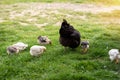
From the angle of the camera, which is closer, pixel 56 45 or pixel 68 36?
pixel 68 36

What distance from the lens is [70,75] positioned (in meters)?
7.05

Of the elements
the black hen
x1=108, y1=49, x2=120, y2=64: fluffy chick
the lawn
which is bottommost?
the lawn

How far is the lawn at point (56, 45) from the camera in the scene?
24.0ft

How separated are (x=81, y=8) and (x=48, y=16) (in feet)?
7.58

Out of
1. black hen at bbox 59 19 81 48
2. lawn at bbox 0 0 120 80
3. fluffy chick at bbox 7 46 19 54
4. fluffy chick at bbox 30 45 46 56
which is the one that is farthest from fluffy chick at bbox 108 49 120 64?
fluffy chick at bbox 7 46 19 54

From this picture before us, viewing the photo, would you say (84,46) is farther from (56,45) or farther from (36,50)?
(36,50)

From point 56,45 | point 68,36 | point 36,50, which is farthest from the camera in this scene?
point 56,45

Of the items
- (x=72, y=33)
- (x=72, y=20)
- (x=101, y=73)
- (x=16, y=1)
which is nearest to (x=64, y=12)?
(x=72, y=20)

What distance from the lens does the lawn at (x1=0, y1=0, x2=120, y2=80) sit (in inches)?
288

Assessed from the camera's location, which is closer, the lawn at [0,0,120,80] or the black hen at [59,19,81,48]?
the lawn at [0,0,120,80]

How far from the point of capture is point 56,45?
30.4 feet

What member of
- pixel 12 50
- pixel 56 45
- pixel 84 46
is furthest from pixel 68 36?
pixel 12 50

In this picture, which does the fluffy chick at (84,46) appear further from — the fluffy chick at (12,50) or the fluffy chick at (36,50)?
the fluffy chick at (12,50)

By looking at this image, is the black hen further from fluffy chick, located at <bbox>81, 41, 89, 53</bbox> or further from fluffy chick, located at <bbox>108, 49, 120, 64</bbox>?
fluffy chick, located at <bbox>108, 49, 120, 64</bbox>
